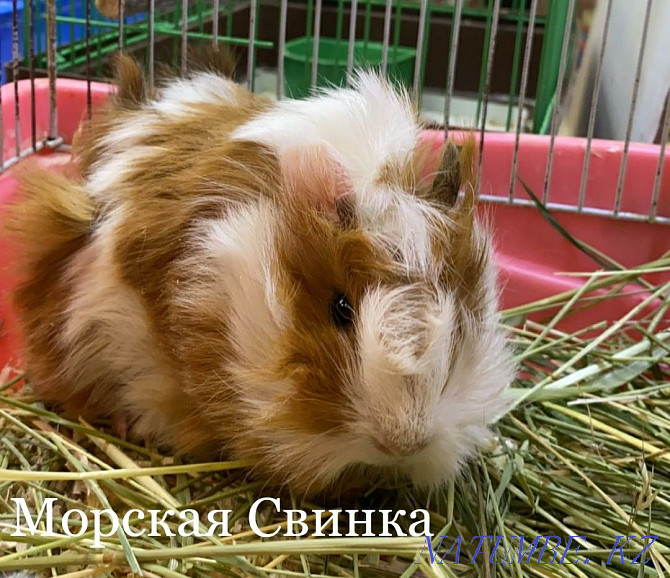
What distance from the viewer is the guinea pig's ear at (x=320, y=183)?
31.9 inches

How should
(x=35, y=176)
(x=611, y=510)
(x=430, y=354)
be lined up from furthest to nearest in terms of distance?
1. (x=35, y=176)
2. (x=611, y=510)
3. (x=430, y=354)

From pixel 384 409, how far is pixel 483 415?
154 mm

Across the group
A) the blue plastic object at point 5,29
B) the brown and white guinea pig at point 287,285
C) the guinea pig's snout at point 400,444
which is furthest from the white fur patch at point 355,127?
the blue plastic object at point 5,29

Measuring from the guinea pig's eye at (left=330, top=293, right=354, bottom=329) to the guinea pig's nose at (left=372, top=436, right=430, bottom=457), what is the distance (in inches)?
4.7

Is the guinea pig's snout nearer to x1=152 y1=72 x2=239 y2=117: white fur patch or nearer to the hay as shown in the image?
the hay

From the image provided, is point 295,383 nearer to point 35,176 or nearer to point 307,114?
point 307,114

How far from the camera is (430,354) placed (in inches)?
29.2

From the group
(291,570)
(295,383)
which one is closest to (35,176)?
(295,383)

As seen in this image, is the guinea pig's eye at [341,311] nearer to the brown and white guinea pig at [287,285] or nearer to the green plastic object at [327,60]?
the brown and white guinea pig at [287,285]

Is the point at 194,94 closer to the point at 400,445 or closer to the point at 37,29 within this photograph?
the point at 400,445

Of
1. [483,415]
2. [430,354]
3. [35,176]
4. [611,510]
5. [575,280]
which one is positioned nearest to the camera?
[430,354]

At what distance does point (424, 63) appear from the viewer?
2266mm

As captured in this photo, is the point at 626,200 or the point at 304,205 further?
the point at 626,200

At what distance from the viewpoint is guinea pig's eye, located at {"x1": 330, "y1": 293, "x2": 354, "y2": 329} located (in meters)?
0.78
